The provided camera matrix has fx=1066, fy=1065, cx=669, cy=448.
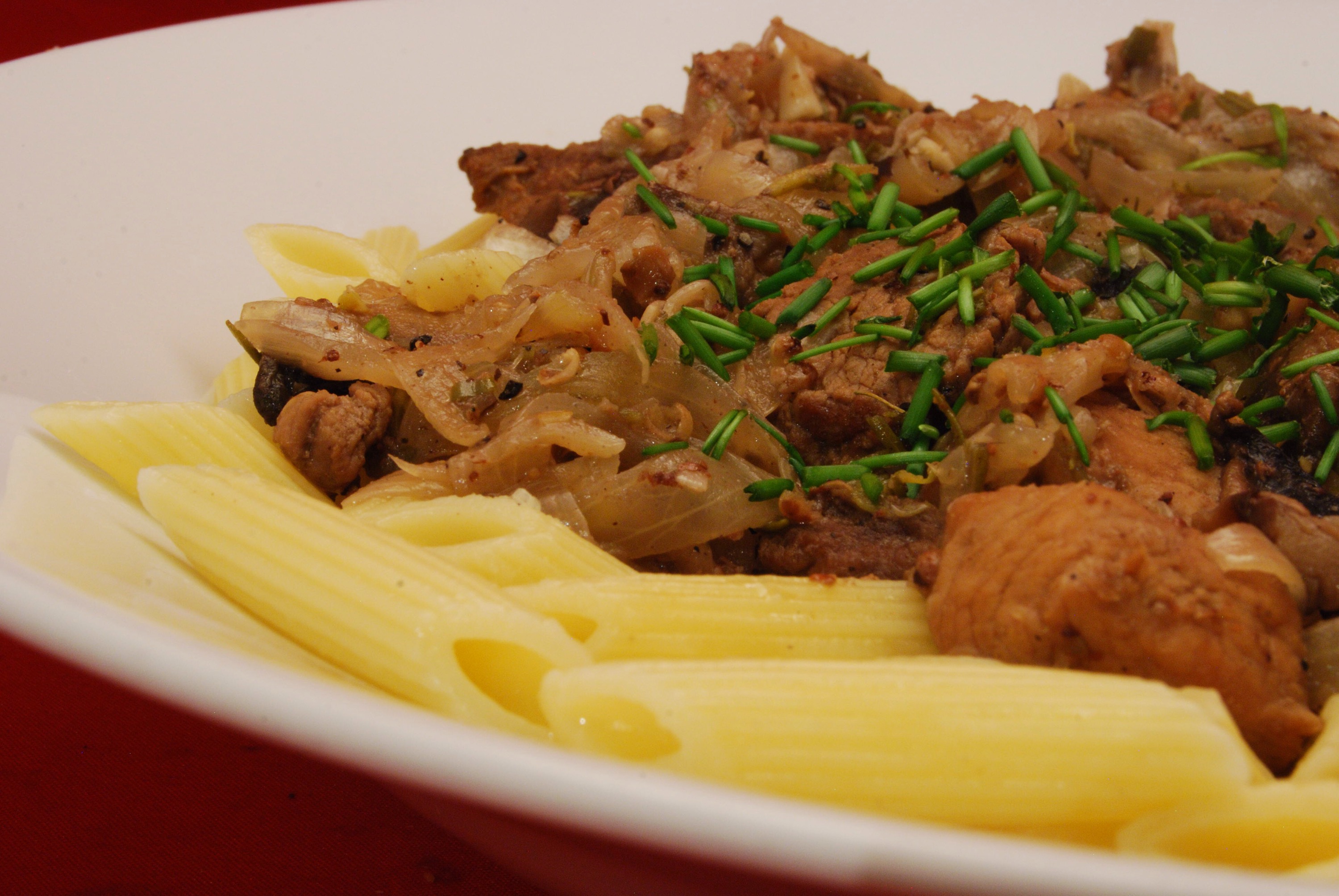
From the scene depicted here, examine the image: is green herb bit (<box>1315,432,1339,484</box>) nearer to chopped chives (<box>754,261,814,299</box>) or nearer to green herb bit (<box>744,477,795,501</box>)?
green herb bit (<box>744,477,795,501</box>)

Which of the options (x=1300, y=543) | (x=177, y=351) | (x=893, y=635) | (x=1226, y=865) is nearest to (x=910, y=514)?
(x=893, y=635)

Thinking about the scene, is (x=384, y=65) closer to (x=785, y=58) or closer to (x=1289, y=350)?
(x=785, y=58)

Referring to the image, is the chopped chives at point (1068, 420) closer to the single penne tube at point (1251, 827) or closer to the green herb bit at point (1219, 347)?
the green herb bit at point (1219, 347)

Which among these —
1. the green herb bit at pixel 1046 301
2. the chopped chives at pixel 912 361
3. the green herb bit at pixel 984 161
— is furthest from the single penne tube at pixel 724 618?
the green herb bit at pixel 984 161

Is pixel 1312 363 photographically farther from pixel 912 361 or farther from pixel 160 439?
pixel 160 439

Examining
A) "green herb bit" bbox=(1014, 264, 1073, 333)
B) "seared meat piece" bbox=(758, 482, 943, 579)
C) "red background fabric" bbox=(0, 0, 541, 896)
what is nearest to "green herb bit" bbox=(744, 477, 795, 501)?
"seared meat piece" bbox=(758, 482, 943, 579)

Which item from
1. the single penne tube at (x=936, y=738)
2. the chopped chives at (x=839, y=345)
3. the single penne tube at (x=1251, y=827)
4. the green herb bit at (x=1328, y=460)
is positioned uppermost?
the chopped chives at (x=839, y=345)
